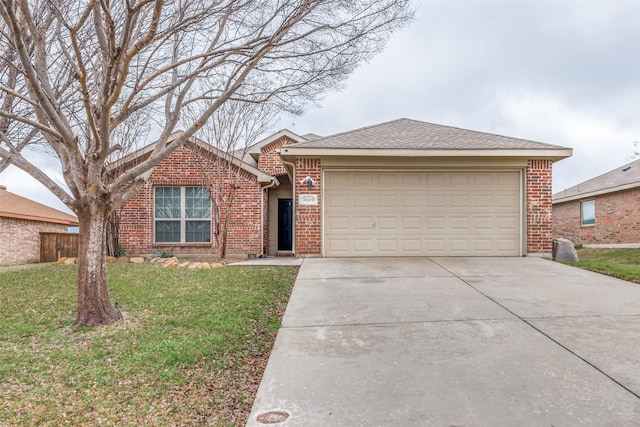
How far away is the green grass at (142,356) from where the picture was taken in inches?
108

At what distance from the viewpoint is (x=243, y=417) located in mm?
2701

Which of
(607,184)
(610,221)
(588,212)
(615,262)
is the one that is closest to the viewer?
(615,262)

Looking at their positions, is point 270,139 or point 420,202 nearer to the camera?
point 420,202

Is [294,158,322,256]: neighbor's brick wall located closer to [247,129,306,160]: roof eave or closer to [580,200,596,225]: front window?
[247,129,306,160]: roof eave

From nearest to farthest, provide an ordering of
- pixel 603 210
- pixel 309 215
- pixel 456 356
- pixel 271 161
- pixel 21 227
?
pixel 456 356, pixel 309 215, pixel 21 227, pixel 271 161, pixel 603 210

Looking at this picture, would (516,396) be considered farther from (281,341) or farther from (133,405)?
(133,405)

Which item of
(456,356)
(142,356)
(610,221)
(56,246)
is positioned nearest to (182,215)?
(56,246)

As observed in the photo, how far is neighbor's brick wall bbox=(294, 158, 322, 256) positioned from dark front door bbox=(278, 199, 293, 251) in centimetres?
545

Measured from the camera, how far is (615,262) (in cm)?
1191

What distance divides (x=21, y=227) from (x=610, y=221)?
23.8m

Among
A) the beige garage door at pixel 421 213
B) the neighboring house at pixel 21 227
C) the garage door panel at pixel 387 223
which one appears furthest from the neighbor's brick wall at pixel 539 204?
the neighboring house at pixel 21 227

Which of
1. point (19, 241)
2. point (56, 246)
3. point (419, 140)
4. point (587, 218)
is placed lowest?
point (56, 246)

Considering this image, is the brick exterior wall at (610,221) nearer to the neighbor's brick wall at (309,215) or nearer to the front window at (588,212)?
the front window at (588,212)

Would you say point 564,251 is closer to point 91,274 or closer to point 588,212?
point 91,274
